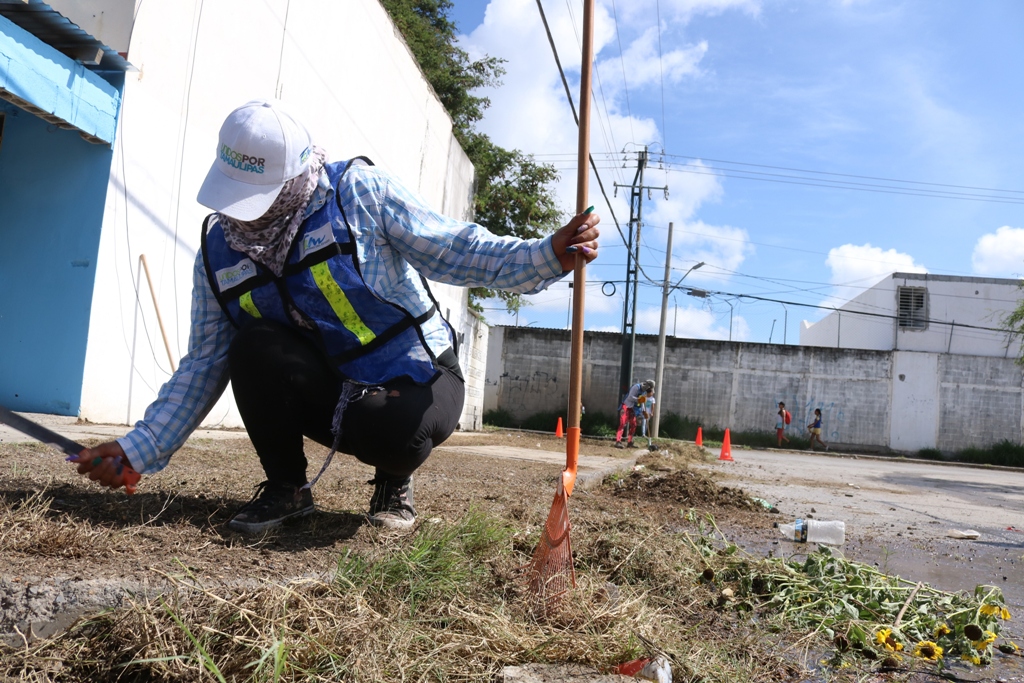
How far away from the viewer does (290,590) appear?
1.71m

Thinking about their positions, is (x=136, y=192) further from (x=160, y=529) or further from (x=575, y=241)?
(x=575, y=241)

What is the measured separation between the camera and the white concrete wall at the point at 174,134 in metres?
6.56

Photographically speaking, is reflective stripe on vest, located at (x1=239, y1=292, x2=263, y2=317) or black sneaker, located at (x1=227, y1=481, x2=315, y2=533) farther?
reflective stripe on vest, located at (x1=239, y1=292, x2=263, y2=317)

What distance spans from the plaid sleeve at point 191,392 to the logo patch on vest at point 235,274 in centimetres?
8

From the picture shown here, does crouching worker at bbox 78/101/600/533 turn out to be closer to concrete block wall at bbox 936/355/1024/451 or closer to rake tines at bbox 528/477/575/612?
rake tines at bbox 528/477/575/612

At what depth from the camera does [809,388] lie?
27250 millimetres

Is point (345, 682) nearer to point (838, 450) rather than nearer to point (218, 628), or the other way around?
point (218, 628)

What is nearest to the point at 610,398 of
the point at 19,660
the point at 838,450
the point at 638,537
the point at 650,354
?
the point at 650,354

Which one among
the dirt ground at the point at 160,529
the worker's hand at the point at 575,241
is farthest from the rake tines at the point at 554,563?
the worker's hand at the point at 575,241

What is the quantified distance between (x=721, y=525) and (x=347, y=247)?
3270 millimetres

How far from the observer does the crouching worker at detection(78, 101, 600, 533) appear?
2232 mm

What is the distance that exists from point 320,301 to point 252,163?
0.43 metres

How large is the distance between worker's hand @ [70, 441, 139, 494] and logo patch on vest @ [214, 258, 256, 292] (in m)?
0.56

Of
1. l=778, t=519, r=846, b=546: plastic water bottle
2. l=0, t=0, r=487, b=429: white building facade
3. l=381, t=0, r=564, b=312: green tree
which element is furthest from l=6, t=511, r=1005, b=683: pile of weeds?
l=381, t=0, r=564, b=312: green tree
